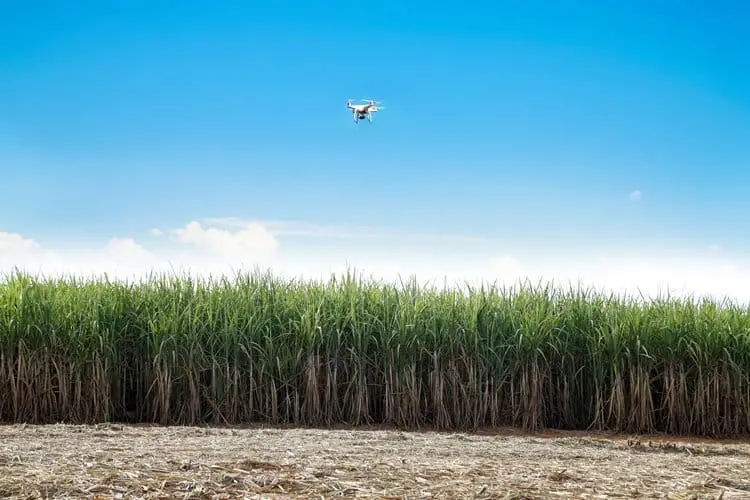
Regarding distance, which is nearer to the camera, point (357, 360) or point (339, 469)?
point (339, 469)

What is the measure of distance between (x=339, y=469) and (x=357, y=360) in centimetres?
345

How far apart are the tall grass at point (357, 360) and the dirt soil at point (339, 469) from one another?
1.96 m

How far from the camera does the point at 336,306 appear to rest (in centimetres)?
784

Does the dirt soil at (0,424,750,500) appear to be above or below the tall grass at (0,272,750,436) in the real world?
below

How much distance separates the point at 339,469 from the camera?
4023 millimetres

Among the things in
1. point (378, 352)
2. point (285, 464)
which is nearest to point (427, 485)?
point (285, 464)

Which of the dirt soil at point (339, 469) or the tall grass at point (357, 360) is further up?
the tall grass at point (357, 360)

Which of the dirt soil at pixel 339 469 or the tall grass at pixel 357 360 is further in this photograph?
the tall grass at pixel 357 360

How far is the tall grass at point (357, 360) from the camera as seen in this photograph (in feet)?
24.6

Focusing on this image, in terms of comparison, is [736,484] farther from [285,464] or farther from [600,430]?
[600,430]

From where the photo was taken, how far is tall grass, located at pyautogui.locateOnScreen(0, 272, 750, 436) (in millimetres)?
7492

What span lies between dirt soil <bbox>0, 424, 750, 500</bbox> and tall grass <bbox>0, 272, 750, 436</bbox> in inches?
77.1

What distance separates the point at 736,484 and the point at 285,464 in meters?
2.54

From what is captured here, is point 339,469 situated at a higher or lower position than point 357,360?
lower
